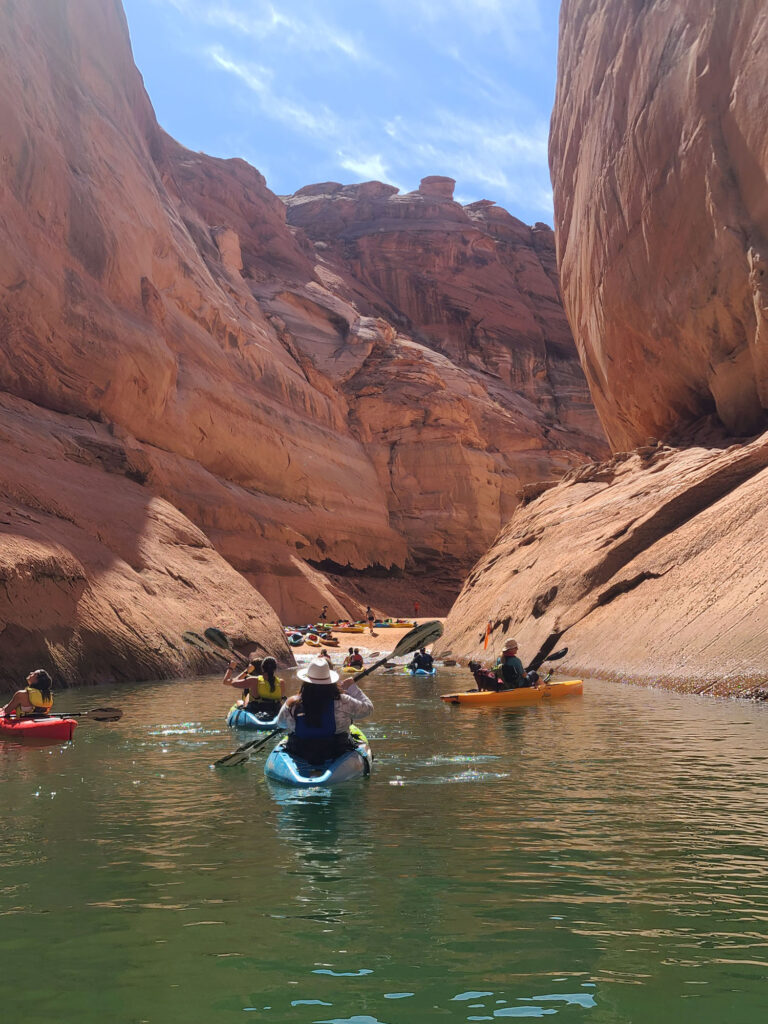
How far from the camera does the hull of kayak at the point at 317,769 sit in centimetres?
856

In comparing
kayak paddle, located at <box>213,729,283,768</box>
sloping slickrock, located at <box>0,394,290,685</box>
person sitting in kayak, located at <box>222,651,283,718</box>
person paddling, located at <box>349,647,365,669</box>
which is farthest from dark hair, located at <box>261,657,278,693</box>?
person paddling, located at <box>349,647,365,669</box>

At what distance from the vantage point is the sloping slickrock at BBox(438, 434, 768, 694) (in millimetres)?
15125

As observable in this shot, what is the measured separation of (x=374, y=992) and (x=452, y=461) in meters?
54.1

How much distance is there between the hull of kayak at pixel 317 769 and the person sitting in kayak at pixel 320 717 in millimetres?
111

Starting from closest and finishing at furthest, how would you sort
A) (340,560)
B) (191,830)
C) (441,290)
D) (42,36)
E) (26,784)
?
1. (191,830)
2. (26,784)
3. (42,36)
4. (340,560)
5. (441,290)

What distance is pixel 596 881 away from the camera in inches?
215

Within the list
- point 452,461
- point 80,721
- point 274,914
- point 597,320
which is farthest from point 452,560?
point 274,914

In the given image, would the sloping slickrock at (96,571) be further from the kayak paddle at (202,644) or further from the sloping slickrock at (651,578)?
the sloping slickrock at (651,578)

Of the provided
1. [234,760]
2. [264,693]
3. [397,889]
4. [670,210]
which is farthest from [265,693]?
[670,210]

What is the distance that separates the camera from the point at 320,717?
9070mm

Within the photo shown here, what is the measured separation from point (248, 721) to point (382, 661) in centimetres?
241

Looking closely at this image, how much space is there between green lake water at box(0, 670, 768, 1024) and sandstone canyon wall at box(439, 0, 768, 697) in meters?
6.59

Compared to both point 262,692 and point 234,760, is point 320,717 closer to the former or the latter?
point 234,760

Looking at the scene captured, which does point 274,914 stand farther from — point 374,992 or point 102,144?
point 102,144
